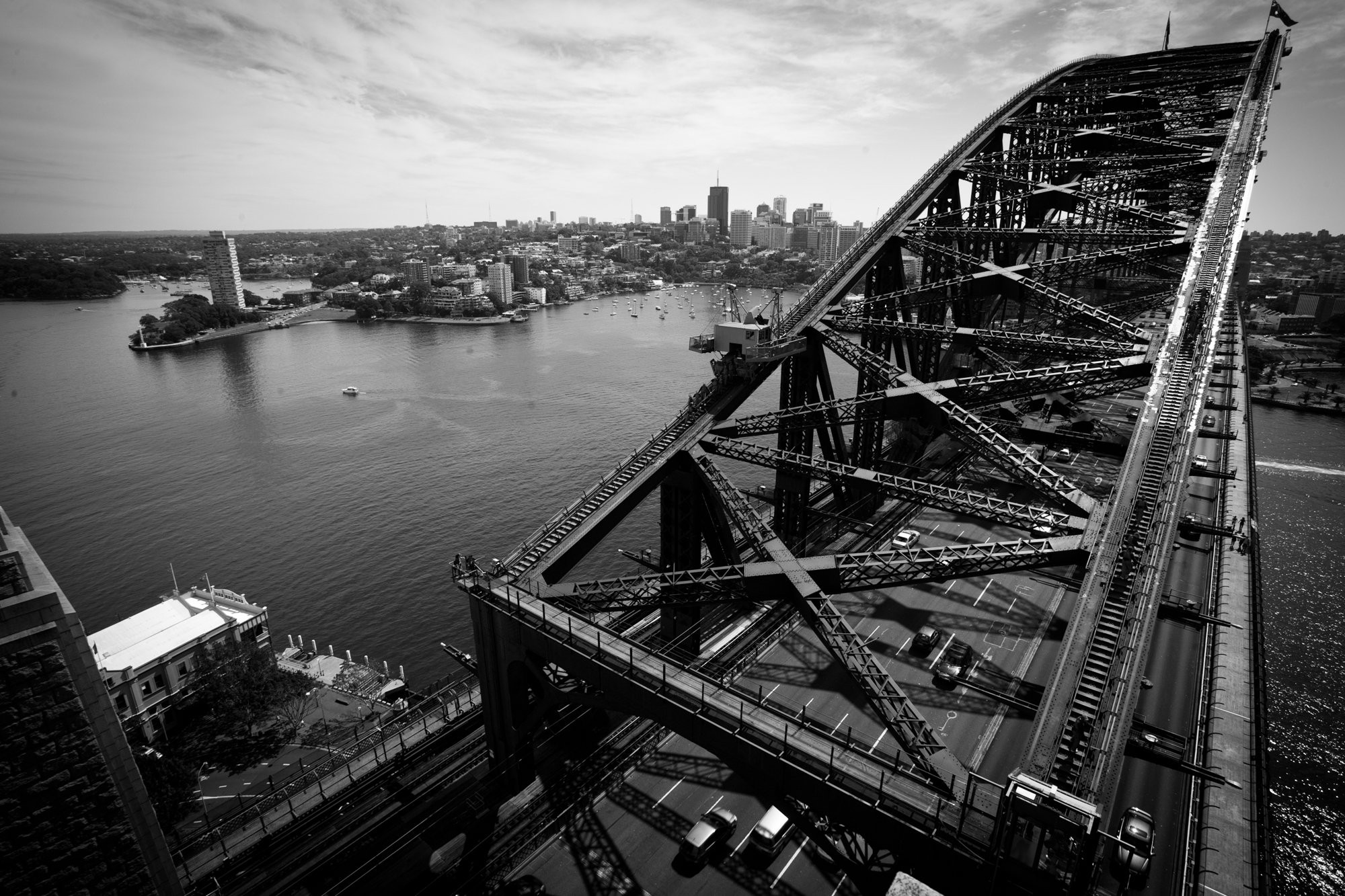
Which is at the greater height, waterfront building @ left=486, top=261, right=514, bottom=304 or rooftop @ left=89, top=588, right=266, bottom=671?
waterfront building @ left=486, top=261, right=514, bottom=304

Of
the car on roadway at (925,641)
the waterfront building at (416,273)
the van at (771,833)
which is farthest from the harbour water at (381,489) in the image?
the waterfront building at (416,273)

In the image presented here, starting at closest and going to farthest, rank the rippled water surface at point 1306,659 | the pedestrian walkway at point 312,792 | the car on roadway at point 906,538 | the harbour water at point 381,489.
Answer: the pedestrian walkway at point 312,792, the car on roadway at point 906,538, the rippled water surface at point 1306,659, the harbour water at point 381,489

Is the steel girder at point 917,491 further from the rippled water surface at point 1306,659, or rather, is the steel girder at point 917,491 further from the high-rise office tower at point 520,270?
the high-rise office tower at point 520,270

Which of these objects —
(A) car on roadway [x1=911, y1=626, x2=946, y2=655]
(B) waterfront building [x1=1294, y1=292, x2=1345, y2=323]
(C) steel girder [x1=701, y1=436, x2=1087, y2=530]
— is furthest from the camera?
(B) waterfront building [x1=1294, y1=292, x2=1345, y2=323]

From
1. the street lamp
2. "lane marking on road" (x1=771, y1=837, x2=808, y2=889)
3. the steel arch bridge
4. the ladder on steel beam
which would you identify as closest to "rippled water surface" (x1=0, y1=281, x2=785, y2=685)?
the street lamp

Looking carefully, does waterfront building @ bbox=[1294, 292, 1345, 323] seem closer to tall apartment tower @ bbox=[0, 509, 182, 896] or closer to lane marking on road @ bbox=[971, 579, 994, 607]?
lane marking on road @ bbox=[971, 579, 994, 607]

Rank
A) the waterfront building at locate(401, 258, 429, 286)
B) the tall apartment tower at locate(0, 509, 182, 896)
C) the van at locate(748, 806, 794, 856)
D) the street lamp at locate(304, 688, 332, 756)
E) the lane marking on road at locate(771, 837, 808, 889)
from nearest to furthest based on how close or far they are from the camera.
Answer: the tall apartment tower at locate(0, 509, 182, 896) < the lane marking on road at locate(771, 837, 808, 889) < the van at locate(748, 806, 794, 856) < the street lamp at locate(304, 688, 332, 756) < the waterfront building at locate(401, 258, 429, 286)

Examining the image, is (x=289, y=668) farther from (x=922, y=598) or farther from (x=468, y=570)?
(x=922, y=598)
